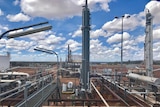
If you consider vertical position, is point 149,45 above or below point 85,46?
above

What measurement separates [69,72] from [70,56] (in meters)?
8.90

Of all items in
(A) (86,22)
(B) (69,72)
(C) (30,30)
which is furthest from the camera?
(B) (69,72)

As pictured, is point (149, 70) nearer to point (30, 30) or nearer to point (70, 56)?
point (30, 30)

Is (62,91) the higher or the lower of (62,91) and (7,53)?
the lower

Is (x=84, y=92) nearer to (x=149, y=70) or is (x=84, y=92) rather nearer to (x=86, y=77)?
(x=86, y=77)

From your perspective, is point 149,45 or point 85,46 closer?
point 85,46

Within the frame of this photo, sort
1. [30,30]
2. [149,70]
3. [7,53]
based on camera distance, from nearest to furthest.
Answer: [30,30] < [149,70] < [7,53]

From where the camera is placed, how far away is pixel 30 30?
705cm

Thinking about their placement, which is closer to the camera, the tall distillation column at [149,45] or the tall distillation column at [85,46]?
the tall distillation column at [85,46]

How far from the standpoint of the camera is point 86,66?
1500 cm

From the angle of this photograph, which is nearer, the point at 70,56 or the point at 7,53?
the point at 7,53

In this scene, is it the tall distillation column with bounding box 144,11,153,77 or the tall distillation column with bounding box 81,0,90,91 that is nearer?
the tall distillation column with bounding box 81,0,90,91

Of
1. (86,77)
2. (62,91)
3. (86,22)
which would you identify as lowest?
(62,91)

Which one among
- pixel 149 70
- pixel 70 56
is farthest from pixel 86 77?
pixel 70 56
